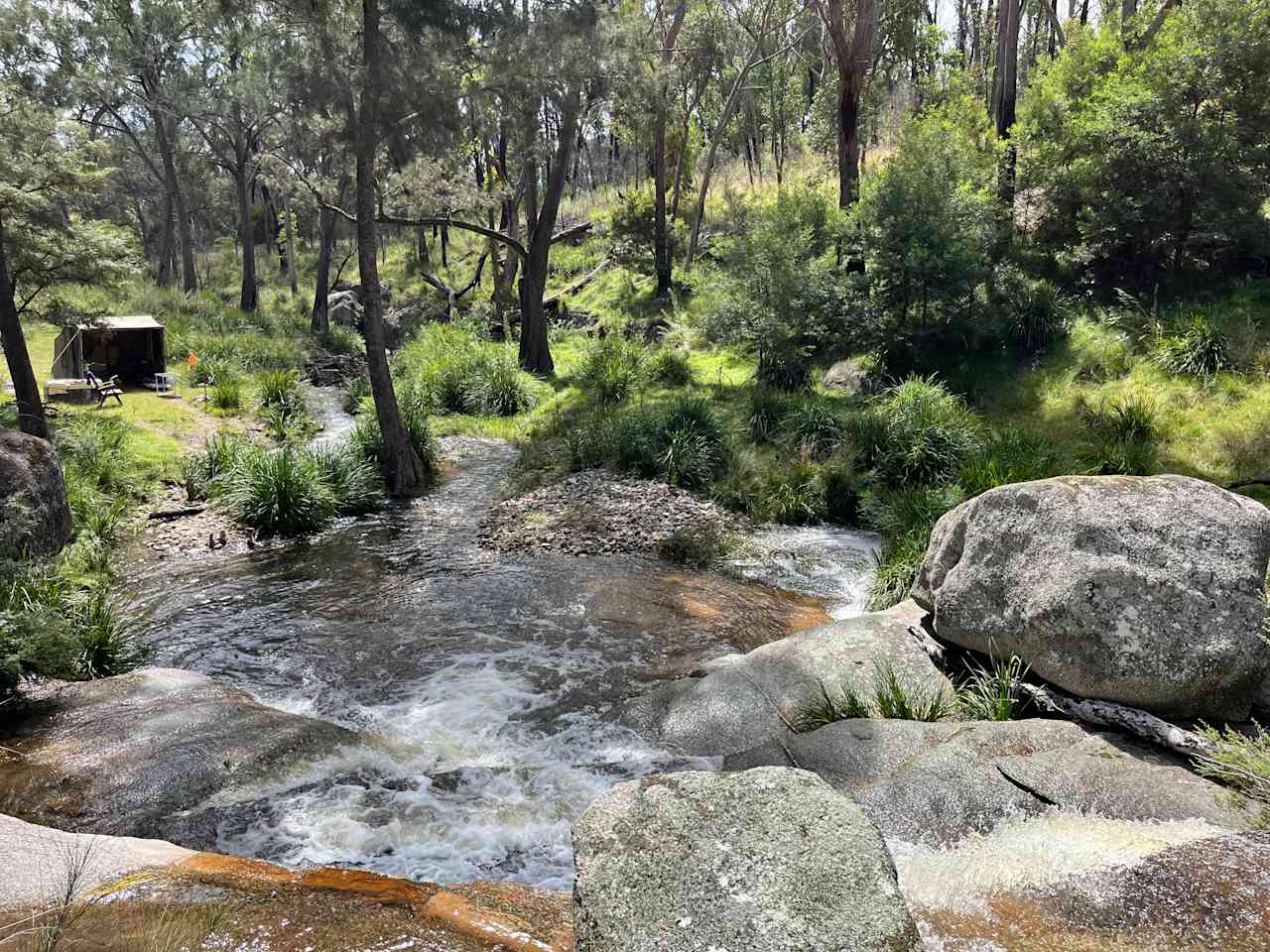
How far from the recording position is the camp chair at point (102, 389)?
1602cm

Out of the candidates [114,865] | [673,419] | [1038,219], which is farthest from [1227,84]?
[114,865]

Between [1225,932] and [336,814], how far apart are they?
4.16 meters

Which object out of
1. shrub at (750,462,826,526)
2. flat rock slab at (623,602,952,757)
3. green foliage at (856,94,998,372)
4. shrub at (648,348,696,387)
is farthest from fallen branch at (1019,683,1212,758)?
shrub at (648,348,696,387)

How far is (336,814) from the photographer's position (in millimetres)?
4379

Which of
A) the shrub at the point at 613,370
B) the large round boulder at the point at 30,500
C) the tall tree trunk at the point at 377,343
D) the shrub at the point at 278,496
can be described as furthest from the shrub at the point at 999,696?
the shrub at the point at 613,370

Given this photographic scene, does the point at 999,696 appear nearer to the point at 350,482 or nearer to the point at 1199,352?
the point at 1199,352

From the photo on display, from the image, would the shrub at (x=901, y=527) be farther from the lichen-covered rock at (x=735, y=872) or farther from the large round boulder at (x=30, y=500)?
the large round boulder at (x=30, y=500)

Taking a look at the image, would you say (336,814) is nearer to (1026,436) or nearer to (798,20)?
(1026,436)

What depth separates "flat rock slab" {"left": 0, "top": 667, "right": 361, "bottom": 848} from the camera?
412 cm

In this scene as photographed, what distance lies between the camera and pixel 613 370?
17109 mm

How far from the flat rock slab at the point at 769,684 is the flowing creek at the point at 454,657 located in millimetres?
273

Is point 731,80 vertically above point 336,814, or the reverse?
point 731,80

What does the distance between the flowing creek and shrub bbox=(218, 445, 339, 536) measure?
495mm

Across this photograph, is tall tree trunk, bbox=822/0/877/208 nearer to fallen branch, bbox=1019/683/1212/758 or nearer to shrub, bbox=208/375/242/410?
fallen branch, bbox=1019/683/1212/758
